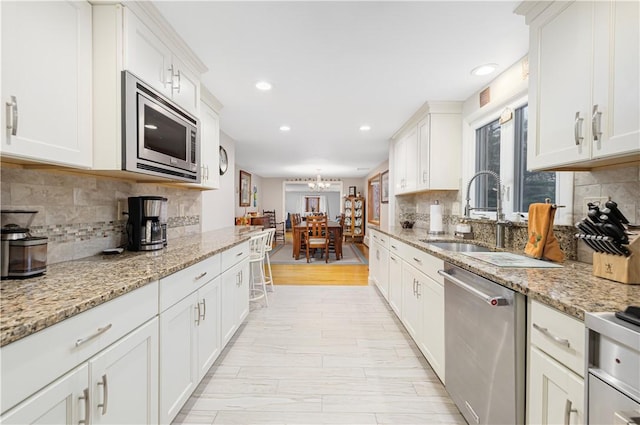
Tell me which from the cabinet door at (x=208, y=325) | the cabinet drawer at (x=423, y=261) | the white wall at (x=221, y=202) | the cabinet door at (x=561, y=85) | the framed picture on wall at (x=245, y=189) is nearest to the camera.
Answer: the cabinet door at (x=561, y=85)

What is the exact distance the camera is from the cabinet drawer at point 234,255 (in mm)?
2199

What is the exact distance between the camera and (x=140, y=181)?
2.04 meters

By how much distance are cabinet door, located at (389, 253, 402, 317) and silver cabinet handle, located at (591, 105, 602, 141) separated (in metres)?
1.82

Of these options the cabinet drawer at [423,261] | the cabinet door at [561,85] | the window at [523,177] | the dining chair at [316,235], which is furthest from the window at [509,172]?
the dining chair at [316,235]

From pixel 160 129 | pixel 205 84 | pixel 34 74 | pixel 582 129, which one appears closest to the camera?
pixel 34 74

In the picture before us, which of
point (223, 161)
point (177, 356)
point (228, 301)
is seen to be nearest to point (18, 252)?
point (177, 356)

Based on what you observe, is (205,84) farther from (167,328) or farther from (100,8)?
(167,328)

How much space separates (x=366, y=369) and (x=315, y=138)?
343cm

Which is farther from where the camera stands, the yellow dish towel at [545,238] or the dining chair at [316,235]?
the dining chair at [316,235]

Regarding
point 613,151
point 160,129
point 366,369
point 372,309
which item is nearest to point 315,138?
point 372,309

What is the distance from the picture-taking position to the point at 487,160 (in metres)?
2.71

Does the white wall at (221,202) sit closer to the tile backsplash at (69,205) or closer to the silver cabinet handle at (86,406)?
the tile backsplash at (69,205)

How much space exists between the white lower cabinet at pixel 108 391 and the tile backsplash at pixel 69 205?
0.74m

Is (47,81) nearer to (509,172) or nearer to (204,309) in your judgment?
(204,309)
